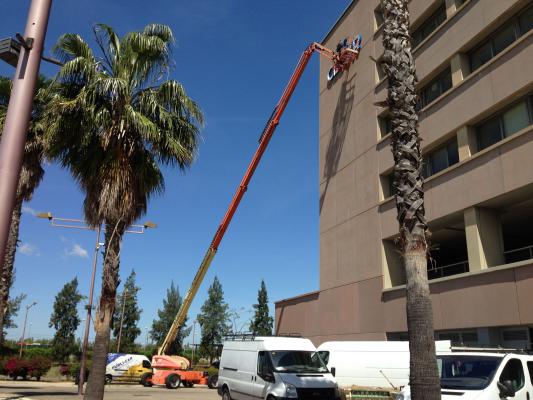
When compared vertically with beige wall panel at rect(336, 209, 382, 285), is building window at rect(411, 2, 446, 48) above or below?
above

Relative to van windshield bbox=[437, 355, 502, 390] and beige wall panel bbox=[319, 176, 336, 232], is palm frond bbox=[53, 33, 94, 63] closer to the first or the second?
van windshield bbox=[437, 355, 502, 390]

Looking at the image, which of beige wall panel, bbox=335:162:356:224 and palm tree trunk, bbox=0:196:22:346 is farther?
beige wall panel, bbox=335:162:356:224

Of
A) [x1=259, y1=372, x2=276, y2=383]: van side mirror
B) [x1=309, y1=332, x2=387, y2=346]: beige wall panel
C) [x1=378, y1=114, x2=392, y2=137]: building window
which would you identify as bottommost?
[x1=259, y1=372, x2=276, y2=383]: van side mirror

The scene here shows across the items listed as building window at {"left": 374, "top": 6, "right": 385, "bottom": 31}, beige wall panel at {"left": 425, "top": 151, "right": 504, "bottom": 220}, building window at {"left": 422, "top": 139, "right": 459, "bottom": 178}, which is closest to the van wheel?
beige wall panel at {"left": 425, "top": 151, "right": 504, "bottom": 220}

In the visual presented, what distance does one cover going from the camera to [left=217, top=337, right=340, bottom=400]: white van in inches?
549

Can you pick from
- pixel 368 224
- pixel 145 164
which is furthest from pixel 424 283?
pixel 368 224

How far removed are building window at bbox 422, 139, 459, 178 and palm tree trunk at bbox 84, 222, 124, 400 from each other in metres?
15.1

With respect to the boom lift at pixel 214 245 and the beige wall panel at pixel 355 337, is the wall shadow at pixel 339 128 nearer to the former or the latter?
the boom lift at pixel 214 245

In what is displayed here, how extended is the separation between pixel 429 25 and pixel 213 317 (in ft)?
196

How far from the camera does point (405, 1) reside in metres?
10.1

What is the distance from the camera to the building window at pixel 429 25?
2516cm

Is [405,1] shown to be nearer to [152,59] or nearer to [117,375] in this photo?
[152,59]

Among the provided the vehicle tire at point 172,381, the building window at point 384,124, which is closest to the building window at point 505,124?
the building window at point 384,124

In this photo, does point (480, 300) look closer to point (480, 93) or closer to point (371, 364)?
point (371, 364)
